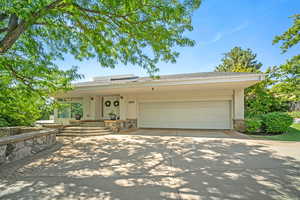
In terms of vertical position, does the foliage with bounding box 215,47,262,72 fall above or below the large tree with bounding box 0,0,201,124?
above

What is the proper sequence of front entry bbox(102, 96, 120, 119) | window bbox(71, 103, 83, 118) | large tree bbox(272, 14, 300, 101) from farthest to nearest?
window bbox(71, 103, 83, 118), front entry bbox(102, 96, 120, 119), large tree bbox(272, 14, 300, 101)

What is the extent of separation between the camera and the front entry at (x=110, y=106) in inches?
431

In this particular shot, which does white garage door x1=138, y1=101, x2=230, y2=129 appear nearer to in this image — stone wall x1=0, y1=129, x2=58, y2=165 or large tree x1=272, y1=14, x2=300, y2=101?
large tree x1=272, y1=14, x2=300, y2=101

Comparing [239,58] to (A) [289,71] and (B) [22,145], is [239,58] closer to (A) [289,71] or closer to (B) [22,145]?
(A) [289,71]

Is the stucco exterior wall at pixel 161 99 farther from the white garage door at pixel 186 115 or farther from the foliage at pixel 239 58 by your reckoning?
the foliage at pixel 239 58

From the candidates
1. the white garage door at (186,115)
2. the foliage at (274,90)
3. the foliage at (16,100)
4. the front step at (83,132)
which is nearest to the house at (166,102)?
the white garage door at (186,115)

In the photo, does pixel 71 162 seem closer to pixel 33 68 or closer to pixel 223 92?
pixel 33 68

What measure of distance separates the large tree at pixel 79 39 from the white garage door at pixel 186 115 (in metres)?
5.35

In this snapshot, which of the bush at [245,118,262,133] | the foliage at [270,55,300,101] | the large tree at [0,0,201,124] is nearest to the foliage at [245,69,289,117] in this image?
the foliage at [270,55,300,101]

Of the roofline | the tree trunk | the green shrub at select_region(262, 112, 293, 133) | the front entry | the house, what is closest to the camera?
the tree trunk

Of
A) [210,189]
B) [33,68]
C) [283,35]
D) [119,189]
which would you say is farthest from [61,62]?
[283,35]

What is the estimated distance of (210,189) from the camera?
85.9 inches

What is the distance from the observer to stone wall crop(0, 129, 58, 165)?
11.2ft

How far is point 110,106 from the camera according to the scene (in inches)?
440
